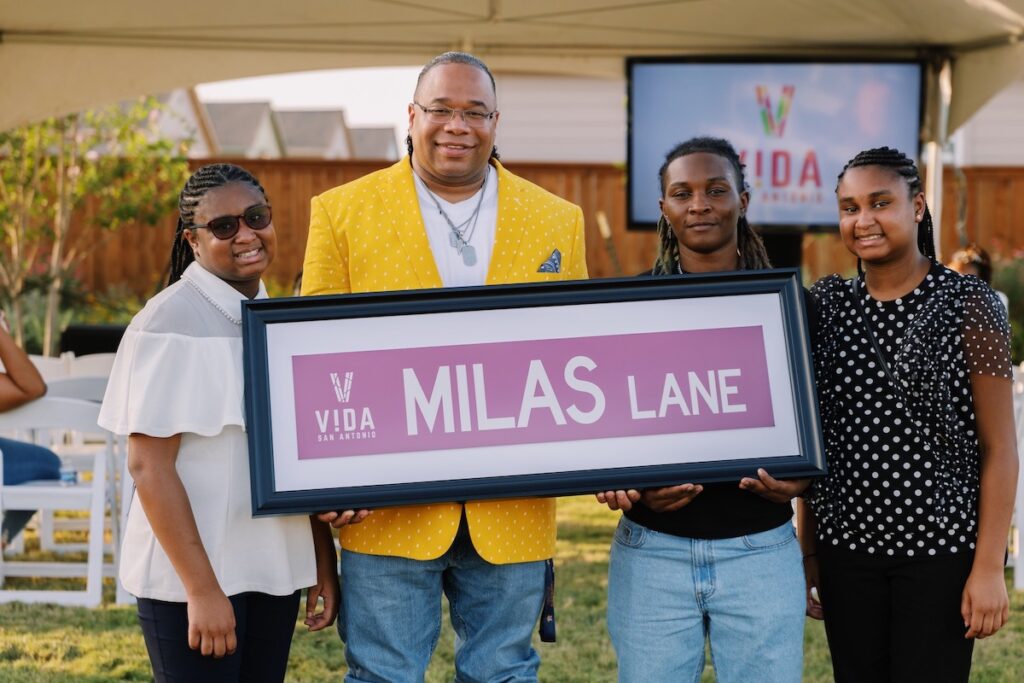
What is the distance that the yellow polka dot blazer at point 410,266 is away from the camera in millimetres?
2297

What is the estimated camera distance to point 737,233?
2.50 meters

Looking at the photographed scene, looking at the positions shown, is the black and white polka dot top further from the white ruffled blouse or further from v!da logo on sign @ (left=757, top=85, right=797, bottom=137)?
v!da logo on sign @ (left=757, top=85, right=797, bottom=137)

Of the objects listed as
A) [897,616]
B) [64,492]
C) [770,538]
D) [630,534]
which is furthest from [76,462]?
[897,616]

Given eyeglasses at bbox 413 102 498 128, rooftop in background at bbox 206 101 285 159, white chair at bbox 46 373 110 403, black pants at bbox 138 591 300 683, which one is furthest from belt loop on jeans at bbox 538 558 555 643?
rooftop in background at bbox 206 101 285 159

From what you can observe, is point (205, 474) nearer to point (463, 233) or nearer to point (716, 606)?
point (463, 233)

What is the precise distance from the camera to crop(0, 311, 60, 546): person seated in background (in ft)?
14.6

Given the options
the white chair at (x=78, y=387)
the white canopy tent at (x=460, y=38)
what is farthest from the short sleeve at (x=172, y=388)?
the white canopy tent at (x=460, y=38)

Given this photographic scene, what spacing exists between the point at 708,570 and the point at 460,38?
4961 millimetres

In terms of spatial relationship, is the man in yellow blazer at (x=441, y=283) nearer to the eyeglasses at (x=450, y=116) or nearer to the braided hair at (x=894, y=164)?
the eyeglasses at (x=450, y=116)

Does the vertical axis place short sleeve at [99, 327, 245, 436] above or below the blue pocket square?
below

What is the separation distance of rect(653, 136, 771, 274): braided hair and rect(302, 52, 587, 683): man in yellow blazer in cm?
27

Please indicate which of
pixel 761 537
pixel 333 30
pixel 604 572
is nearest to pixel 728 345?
pixel 761 537

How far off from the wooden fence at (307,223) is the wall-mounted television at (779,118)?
6.03 meters

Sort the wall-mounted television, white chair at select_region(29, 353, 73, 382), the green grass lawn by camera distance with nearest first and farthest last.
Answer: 1. the green grass lawn
2. white chair at select_region(29, 353, 73, 382)
3. the wall-mounted television
